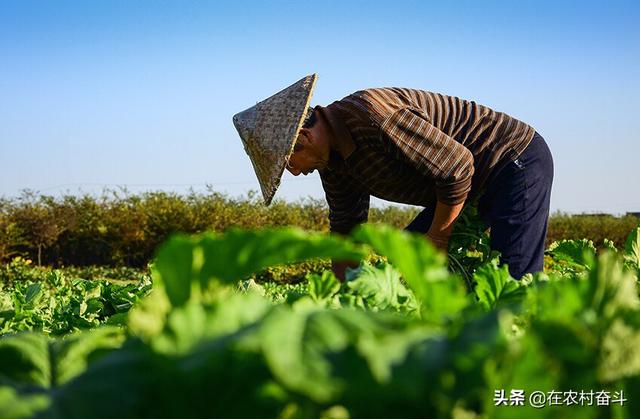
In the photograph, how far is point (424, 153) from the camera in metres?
3.56

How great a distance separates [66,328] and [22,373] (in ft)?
4.95

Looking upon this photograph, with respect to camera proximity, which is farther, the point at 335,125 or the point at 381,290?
the point at 335,125

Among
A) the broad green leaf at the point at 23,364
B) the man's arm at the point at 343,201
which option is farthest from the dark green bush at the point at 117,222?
the broad green leaf at the point at 23,364

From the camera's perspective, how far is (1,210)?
19.4 meters

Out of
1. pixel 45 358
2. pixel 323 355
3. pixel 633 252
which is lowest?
pixel 633 252

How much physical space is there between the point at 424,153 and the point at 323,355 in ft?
10.1

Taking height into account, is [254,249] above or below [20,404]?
above

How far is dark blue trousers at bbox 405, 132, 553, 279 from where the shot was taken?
383 centimetres

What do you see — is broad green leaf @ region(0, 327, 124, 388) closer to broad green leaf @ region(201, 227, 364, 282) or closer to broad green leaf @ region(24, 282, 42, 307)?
broad green leaf @ region(201, 227, 364, 282)

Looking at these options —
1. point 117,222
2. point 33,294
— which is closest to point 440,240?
point 33,294

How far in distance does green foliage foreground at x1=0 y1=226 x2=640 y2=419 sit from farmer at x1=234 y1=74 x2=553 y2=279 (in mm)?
2867

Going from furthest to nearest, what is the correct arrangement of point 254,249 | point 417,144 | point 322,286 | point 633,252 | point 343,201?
point 343,201 < point 417,144 < point 633,252 < point 322,286 < point 254,249

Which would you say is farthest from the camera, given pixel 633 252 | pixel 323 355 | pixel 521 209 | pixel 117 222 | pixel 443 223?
pixel 117 222

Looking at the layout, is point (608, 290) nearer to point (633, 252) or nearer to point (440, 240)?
point (633, 252)
